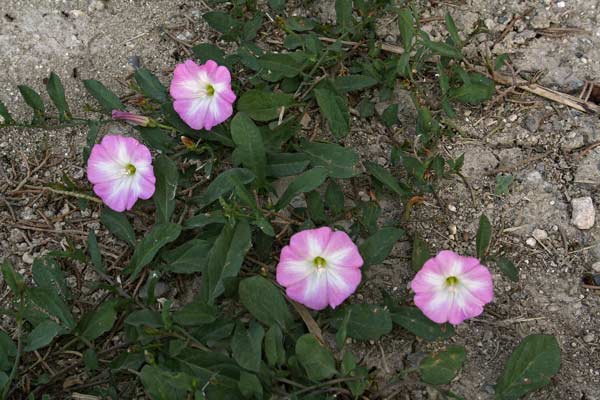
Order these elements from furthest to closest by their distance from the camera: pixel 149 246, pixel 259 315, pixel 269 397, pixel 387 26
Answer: pixel 387 26
pixel 149 246
pixel 259 315
pixel 269 397

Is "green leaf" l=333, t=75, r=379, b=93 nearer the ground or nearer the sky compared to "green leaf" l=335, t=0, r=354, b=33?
nearer the ground

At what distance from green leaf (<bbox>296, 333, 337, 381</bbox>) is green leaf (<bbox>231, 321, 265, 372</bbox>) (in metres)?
0.12

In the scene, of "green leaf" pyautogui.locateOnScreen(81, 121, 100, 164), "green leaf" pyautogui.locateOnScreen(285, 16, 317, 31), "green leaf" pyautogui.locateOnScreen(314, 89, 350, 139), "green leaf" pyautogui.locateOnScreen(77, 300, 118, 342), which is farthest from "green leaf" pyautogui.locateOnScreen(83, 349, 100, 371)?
"green leaf" pyautogui.locateOnScreen(285, 16, 317, 31)

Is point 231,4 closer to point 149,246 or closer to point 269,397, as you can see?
point 149,246

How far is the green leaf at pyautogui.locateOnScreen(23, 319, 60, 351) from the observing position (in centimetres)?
206

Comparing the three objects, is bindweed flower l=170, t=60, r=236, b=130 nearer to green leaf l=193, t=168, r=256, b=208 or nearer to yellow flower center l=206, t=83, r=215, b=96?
yellow flower center l=206, t=83, r=215, b=96

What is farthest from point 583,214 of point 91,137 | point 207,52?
point 91,137

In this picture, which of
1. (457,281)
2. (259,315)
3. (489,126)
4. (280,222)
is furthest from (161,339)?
(489,126)

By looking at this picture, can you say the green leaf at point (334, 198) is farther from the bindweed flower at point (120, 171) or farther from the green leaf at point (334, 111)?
the bindweed flower at point (120, 171)

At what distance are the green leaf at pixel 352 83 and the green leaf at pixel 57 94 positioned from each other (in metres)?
0.93

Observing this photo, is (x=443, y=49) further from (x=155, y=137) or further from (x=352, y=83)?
(x=155, y=137)

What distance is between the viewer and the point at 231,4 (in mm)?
2750

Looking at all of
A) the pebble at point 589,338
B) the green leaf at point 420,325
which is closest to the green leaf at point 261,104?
the green leaf at point 420,325

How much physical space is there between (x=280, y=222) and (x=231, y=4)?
99cm
